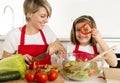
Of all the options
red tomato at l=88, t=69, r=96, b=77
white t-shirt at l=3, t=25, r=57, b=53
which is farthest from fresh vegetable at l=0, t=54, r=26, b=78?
white t-shirt at l=3, t=25, r=57, b=53

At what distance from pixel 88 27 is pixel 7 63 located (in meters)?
0.56

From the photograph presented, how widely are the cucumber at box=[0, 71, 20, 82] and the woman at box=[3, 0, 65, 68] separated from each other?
432mm

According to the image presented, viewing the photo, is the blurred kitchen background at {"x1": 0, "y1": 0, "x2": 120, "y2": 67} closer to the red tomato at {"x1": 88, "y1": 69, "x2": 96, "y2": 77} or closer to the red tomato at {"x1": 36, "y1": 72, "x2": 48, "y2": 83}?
the red tomato at {"x1": 88, "y1": 69, "x2": 96, "y2": 77}

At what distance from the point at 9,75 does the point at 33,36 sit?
0.60 meters

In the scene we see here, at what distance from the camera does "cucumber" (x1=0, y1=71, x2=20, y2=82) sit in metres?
1.02

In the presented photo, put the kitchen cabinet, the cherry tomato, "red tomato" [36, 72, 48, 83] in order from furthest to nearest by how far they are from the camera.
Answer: the kitchen cabinet
the cherry tomato
"red tomato" [36, 72, 48, 83]

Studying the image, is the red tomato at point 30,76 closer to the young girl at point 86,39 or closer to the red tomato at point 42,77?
the red tomato at point 42,77

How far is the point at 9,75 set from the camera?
103 centimetres

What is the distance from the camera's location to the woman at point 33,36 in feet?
4.94

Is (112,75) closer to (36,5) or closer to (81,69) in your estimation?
(81,69)

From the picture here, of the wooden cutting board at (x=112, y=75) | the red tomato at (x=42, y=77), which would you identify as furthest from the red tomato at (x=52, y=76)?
the wooden cutting board at (x=112, y=75)

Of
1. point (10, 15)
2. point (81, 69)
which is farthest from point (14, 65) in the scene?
point (10, 15)

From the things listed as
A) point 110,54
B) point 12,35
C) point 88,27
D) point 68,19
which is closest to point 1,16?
point 68,19

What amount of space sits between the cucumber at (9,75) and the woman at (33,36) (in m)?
0.43
